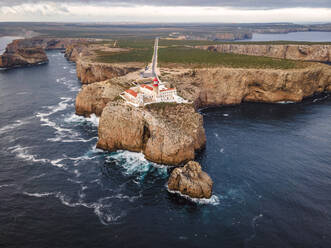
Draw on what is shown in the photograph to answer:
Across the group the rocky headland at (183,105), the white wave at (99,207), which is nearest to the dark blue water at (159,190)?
the white wave at (99,207)

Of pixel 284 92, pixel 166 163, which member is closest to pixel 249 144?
pixel 166 163

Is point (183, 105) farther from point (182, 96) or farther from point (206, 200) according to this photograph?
point (206, 200)

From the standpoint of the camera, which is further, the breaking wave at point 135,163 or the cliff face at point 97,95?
the cliff face at point 97,95

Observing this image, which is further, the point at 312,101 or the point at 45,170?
the point at 312,101

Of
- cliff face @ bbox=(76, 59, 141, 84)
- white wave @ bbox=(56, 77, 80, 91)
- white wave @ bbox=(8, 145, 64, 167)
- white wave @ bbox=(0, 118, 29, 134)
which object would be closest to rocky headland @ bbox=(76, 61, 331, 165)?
white wave @ bbox=(8, 145, 64, 167)

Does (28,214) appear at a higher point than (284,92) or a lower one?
lower

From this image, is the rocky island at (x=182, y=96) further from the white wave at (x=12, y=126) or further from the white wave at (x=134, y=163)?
the white wave at (x=12, y=126)

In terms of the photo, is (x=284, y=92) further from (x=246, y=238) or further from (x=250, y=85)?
(x=246, y=238)
